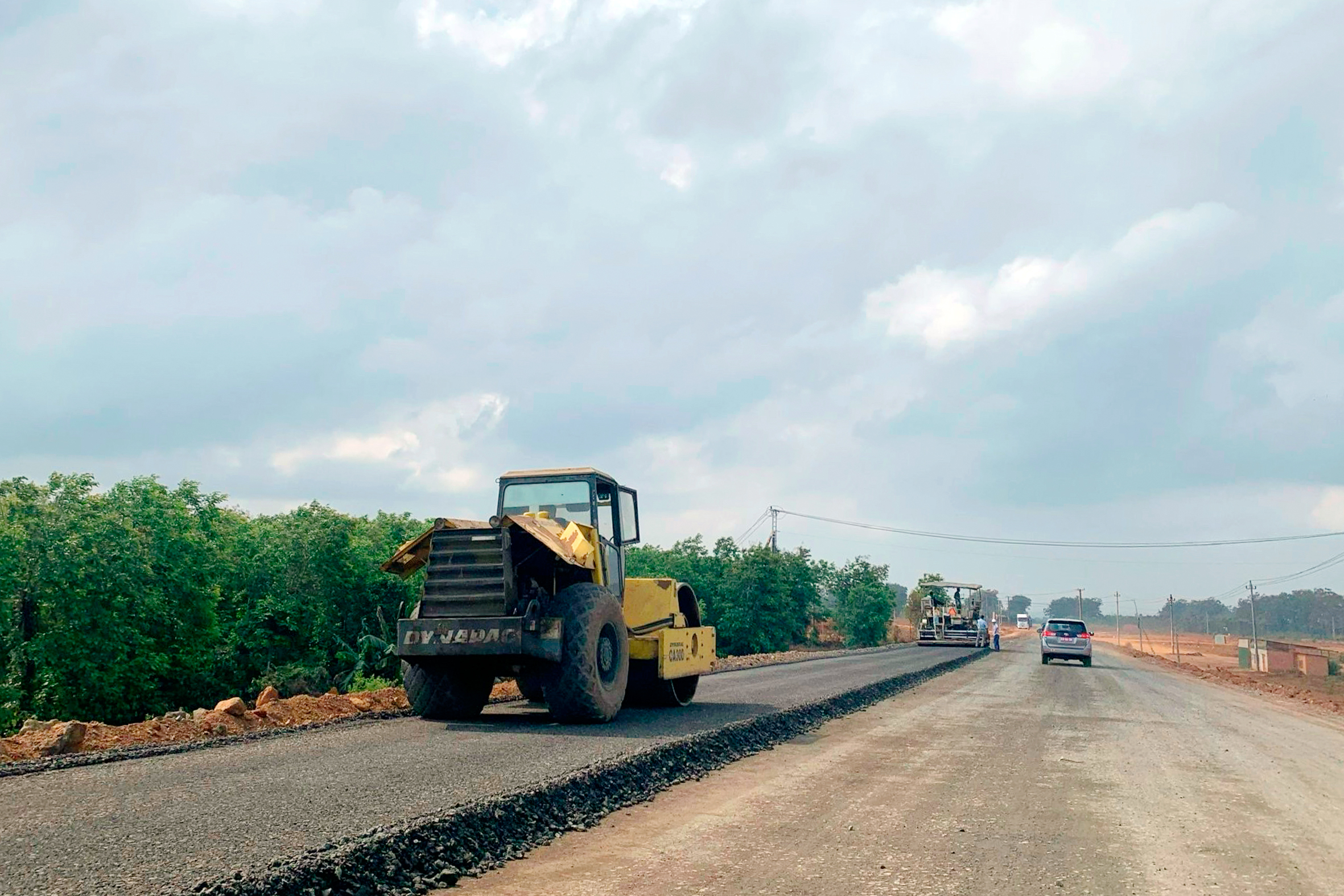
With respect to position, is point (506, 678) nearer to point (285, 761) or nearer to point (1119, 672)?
point (285, 761)

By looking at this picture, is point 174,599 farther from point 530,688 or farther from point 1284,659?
point 1284,659

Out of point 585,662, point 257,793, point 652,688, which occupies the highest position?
point 585,662

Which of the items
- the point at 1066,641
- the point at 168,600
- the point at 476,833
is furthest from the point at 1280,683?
the point at 476,833

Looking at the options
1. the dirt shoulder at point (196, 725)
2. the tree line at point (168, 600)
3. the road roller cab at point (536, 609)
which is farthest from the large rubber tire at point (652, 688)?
the tree line at point (168, 600)

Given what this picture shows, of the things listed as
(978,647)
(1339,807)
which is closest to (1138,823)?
(1339,807)

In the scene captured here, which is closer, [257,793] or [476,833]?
[476,833]

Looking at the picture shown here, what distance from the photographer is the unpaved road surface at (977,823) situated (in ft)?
21.1

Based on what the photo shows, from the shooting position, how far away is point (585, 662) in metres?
11.8

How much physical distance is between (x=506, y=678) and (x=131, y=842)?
24.5 feet

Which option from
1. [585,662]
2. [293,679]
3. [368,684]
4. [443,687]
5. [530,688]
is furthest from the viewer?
[293,679]

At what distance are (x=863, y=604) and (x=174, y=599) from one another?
55608mm

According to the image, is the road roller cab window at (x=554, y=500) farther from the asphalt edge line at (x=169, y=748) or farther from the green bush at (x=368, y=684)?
the green bush at (x=368, y=684)

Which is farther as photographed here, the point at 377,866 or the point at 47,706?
the point at 47,706

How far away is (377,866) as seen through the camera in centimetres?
583
